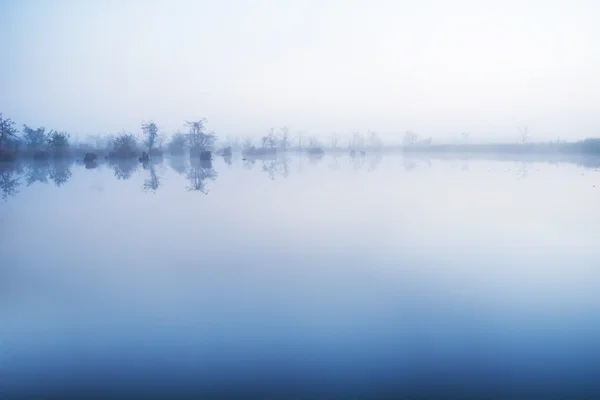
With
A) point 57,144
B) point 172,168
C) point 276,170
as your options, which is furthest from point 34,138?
point 276,170

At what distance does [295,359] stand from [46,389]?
6.74ft

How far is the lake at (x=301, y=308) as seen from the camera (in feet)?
11.1

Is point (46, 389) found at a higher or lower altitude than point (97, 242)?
lower

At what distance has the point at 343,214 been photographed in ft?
36.8

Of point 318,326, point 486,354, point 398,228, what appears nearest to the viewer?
point 486,354

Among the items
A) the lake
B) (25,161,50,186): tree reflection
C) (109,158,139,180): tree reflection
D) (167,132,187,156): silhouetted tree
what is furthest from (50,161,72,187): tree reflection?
(167,132,187,156): silhouetted tree

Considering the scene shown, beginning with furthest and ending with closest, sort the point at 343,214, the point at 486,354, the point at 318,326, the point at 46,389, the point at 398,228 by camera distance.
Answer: the point at 343,214 → the point at 398,228 → the point at 318,326 → the point at 486,354 → the point at 46,389

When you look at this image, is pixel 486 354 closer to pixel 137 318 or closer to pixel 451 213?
pixel 137 318

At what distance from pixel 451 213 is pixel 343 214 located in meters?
3.10

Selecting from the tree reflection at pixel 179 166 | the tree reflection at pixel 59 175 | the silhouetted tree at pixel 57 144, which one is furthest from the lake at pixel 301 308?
the silhouetted tree at pixel 57 144

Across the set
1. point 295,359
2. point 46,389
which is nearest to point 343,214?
point 295,359

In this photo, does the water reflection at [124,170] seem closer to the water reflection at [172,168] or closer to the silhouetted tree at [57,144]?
the water reflection at [172,168]

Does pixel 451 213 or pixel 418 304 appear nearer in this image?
pixel 418 304

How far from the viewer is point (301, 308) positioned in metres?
4.81
